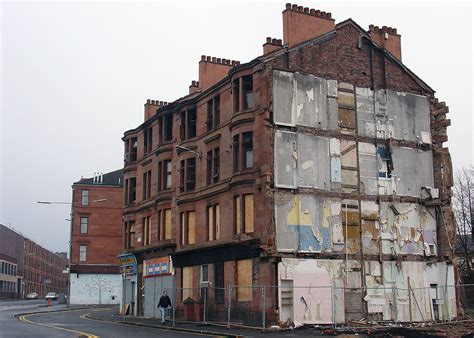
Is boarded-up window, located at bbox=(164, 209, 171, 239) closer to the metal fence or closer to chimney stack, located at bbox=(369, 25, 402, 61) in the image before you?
the metal fence

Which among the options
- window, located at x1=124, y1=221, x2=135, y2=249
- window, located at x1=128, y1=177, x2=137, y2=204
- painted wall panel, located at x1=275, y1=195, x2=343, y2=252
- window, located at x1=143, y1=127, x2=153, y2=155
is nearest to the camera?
painted wall panel, located at x1=275, y1=195, x2=343, y2=252

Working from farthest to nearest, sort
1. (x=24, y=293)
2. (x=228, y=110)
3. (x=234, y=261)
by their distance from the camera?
(x=24, y=293) < (x=228, y=110) < (x=234, y=261)

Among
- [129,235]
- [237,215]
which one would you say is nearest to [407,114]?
[237,215]

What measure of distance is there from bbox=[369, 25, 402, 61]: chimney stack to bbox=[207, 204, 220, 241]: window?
44.7 feet

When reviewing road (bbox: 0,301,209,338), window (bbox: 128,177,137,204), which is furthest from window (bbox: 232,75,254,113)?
window (bbox: 128,177,137,204)

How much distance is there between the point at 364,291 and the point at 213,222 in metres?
9.37

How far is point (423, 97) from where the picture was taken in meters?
37.2

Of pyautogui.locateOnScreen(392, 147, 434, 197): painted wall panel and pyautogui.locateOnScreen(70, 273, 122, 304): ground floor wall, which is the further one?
pyautogui.locateOnScreen(70, 273, 122, 304): ground floor wall

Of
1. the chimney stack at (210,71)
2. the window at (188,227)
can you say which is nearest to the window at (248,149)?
the window at (188,227)

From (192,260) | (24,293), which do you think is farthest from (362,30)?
(24,293)

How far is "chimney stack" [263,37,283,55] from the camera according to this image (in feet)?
111

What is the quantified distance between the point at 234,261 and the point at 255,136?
6737 mm

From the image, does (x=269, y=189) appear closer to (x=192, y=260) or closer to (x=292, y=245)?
(x=292, y=245)

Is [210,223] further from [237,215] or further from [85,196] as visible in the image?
[85,196]
